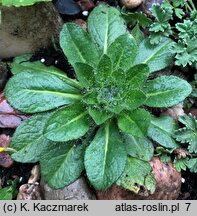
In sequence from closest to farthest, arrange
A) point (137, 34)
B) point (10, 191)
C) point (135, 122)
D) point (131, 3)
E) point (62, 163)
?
point (135, 122), point (62, 163), point (10, 191), point (137, 34), point (131, 3)

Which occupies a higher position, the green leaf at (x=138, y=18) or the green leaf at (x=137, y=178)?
the green leaf at (x=138, y=18)

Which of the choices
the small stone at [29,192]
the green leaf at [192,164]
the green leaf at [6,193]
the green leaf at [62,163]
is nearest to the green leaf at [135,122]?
the green leaf at [62,163]

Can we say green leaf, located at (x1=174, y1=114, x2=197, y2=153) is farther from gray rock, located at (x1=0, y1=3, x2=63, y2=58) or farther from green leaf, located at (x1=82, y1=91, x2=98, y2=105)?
gray rock, located at (x1=0, y1=3, x2=63, y2=58)

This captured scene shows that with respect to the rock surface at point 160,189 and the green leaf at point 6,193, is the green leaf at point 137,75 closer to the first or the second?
the rock surface at point 160,189

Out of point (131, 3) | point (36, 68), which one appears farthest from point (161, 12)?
point (36, 68)

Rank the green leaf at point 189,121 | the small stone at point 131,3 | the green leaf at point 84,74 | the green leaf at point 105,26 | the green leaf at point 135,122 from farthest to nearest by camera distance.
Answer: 1. the small stone at point 131,3
2. the green leaf at point 105,26
3. the green leaf at point 189,121
4. the green leaf at point 84,74
5. the green leaf at point 135,122

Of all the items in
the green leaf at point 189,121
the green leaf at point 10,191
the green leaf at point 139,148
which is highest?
the green leaf at point 189,121

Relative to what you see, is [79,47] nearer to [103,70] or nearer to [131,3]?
[103,70]

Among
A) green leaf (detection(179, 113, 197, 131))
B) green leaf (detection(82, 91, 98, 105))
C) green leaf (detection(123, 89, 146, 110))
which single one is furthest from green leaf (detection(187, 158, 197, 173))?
green leaf (detection(82, 91, 98, 105))
